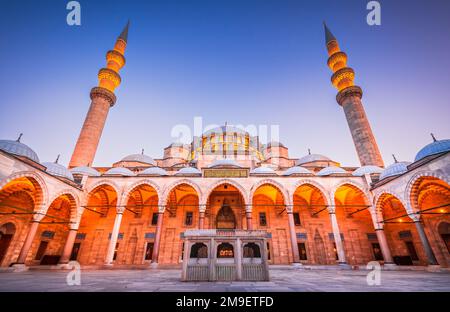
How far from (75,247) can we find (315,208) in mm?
21184

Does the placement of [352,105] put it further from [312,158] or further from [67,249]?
[67,249]

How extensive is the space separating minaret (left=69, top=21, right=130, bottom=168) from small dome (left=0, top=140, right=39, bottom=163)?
6.10 m

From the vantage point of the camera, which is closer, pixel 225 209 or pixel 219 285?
pixel 219 285

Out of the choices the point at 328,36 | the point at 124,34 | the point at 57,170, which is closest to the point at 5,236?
the point at 57,170

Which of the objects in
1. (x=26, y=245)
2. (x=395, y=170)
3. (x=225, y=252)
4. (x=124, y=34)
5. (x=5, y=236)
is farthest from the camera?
(x=124, y=34)

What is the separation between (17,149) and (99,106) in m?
11.3

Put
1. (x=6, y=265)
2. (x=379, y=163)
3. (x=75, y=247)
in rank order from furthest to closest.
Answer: (x=379, y=163)
(x=75, y=247)
(x=6, y=265)

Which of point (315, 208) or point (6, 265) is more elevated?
point (315, 208)

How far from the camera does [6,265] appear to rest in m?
12.7

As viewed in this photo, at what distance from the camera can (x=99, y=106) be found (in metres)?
23.4

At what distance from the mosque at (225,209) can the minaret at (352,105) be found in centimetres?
15
